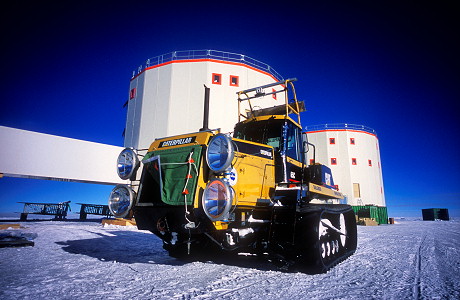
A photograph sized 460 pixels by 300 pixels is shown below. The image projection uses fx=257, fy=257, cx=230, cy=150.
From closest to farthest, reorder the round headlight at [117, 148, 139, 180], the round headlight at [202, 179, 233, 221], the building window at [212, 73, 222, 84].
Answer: the round headlight at [202, 179, 233, 221], the round headlight at [117, 148, 139, 180], the building window at [212, 73, 222, 84]

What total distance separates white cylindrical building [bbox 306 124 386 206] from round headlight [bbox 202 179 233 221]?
32.5m

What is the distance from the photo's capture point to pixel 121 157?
528 cm

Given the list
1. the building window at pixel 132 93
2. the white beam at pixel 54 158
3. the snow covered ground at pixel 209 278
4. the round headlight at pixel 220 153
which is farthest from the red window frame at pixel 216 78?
the round headlight at pixel 220 153

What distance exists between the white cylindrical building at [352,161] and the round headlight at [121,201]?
106 ft

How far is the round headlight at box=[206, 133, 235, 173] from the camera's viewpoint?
3949mm

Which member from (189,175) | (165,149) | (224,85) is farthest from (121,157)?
(224,85)

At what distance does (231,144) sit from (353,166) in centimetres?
3482

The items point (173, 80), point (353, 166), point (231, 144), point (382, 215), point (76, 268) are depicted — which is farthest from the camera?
point (353, 166)

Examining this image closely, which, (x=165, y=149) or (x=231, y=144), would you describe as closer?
(x=231, y=144)

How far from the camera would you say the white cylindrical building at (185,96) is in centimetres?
1959

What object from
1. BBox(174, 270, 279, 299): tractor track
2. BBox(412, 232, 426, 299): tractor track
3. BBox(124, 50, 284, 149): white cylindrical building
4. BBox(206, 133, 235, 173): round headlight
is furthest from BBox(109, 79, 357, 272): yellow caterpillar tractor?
BBox(124, 50, 284, 149): white cylindrical building

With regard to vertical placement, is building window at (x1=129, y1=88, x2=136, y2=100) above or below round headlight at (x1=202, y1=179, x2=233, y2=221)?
above

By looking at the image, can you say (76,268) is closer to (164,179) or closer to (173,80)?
(164,179)

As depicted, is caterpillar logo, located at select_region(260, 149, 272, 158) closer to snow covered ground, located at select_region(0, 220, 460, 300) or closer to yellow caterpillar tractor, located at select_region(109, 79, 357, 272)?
yellow caterpillar tractor, located at select_region(109, 79, 357, 272)
